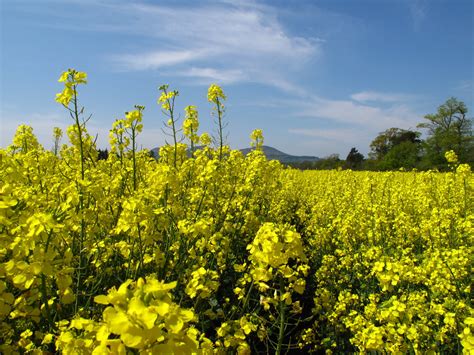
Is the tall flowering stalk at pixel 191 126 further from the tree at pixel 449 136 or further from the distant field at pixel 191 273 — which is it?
the tree at pixel 449 136

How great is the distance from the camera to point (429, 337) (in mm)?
2486

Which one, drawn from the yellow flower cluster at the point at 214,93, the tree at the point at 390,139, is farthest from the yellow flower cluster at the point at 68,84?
the tree at the point at 390,139

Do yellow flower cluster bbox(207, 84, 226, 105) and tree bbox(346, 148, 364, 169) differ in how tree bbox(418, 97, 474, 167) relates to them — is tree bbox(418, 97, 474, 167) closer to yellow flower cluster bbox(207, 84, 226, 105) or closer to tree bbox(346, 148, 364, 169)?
tree bbox(346, 148, 364, 169)

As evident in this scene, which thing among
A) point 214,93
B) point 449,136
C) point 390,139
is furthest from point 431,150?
point 214,93

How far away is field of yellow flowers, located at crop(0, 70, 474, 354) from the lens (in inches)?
60.8

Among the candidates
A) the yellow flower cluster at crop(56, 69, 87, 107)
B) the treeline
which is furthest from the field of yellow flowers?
the treeline

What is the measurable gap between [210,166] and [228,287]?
134 cm

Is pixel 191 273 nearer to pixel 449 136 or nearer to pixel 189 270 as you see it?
pixel 189 270

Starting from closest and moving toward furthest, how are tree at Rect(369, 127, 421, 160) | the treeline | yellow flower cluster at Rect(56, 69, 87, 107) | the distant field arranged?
the distant field
yellow flower cluster at Rect(56, 69, 87, 107)
the treeline
tree at Rect(369, 127, 421, 160)

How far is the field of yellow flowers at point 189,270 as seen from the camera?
1545 mm

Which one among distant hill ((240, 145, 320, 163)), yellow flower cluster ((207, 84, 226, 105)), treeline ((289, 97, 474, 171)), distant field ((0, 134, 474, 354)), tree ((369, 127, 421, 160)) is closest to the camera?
distant field ((0, 134, 474, 354))

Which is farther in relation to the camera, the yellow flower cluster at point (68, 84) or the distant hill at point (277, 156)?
the distant hill at point (277, 156)

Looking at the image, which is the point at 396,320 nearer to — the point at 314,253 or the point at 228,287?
the point at 228,287

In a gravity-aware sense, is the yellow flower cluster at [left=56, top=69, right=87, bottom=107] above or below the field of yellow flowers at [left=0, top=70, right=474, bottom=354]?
above
